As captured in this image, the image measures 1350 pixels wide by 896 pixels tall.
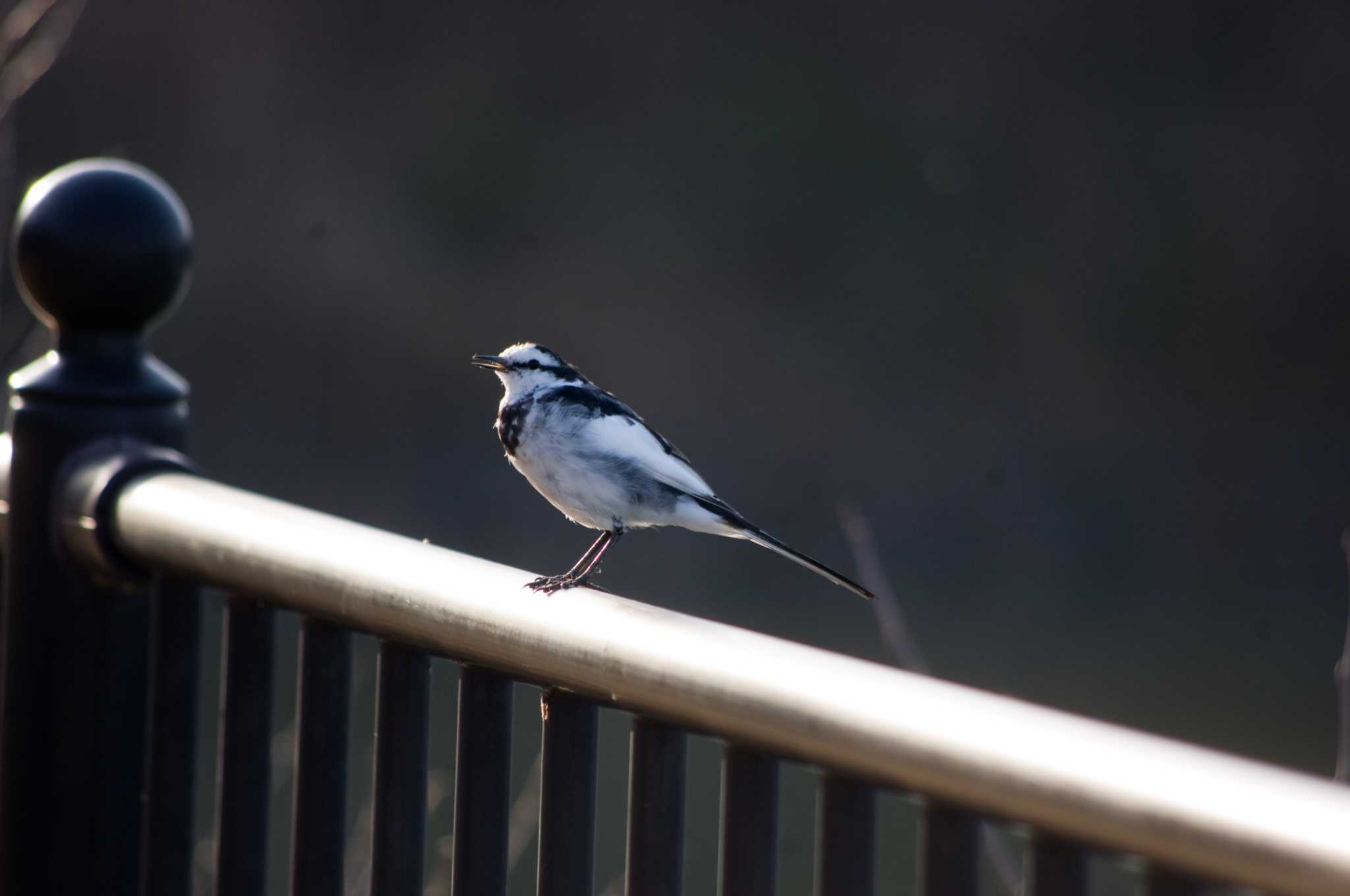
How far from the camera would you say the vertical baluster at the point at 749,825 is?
1319 mm

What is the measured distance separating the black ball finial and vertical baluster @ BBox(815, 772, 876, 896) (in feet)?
4.37

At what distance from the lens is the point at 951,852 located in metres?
1.14

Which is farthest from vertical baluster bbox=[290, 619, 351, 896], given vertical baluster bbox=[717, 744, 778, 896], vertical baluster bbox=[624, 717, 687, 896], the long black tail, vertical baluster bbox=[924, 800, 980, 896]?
the long black tail

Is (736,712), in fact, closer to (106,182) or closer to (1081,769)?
(1081,769)

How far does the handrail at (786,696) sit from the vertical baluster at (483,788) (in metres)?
0.04

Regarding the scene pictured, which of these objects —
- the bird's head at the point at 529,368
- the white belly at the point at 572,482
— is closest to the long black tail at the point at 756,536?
the white belly at the point at 572,482

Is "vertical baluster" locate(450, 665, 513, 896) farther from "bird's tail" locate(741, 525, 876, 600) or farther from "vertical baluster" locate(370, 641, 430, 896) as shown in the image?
"bird's tail" locate(741, 525, 876, 600)

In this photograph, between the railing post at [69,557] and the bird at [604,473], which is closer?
the railing post at [69,557]

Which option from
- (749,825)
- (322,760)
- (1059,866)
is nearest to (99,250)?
(322,760)

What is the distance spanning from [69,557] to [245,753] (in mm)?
438

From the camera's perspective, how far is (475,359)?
12.5 ft

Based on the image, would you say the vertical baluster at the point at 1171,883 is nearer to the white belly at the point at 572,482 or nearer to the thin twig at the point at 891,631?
the thin twig at the point at 891,631

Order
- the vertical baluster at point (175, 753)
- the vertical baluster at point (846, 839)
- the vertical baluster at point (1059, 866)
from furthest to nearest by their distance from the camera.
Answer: the vertical baluster at point (175, 753), the vertical baluster at point (846, 839), the vertical baluster at point (1059, 866)

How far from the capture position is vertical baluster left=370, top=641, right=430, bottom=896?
169cm
